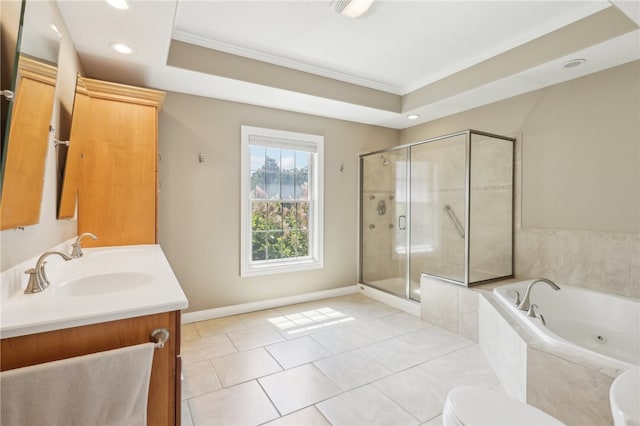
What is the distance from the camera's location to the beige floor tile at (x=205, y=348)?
8.33 feet

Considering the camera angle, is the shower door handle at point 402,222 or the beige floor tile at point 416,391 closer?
the beige floor tile at point 416,391

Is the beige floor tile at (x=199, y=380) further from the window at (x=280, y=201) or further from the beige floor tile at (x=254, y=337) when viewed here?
the window at (x=280, y=201)

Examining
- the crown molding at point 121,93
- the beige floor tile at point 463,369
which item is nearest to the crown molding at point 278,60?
the crown molding at point 121,93

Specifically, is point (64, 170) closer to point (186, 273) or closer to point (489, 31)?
point (186, 273)

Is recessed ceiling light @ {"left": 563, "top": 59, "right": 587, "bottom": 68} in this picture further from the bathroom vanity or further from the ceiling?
the bathroom vanity

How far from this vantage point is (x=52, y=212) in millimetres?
1822

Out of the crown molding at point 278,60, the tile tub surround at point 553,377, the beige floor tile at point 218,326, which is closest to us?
the tile tub surround at point 553,377

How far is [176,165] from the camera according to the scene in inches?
127

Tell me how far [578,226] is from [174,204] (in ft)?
12.7

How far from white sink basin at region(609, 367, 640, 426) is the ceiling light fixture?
2.39 meters

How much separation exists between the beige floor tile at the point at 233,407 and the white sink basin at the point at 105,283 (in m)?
0.89

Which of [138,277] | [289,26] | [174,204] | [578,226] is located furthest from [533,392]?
[174,204]

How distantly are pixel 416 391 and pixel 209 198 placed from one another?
2643 millimetres

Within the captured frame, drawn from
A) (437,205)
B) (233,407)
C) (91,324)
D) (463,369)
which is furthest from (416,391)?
(437,205)
